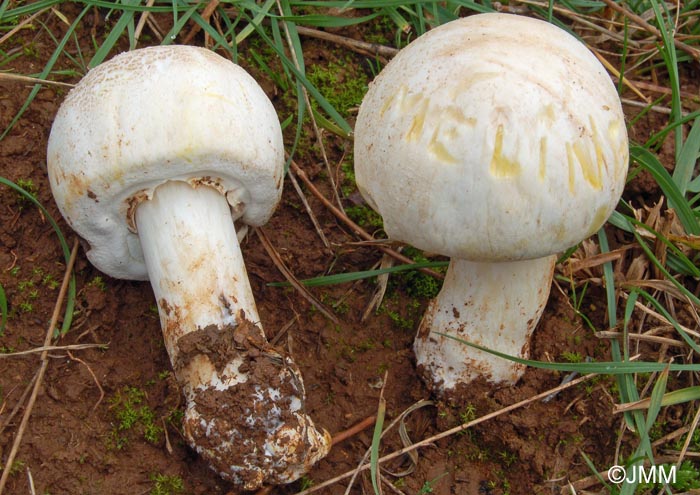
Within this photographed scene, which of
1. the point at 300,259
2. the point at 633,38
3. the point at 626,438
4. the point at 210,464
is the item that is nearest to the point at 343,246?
the point at 300,259

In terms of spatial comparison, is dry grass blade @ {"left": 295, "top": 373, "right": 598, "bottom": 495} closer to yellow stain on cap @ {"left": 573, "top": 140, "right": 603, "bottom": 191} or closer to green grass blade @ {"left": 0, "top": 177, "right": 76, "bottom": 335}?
yellow stain on cap @ {"left": 573, "top": 140, "right": 603, "bottom": 191}

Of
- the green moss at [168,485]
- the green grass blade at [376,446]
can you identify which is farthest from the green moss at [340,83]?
the green moss at [168,485]

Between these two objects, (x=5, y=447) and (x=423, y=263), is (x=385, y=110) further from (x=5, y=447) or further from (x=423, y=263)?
(x=5, y=447)

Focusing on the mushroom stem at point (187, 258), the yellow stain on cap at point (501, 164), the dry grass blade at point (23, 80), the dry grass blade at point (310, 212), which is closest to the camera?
the yellow stain on cap at point (501, 164)

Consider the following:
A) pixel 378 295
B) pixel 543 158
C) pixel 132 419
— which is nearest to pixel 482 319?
pixel 378 295

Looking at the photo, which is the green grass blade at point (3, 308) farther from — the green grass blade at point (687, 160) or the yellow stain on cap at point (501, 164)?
the green grass blade at point (687, 160)

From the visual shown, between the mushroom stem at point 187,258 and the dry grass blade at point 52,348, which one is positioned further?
the dry grass blade at point 52,348
